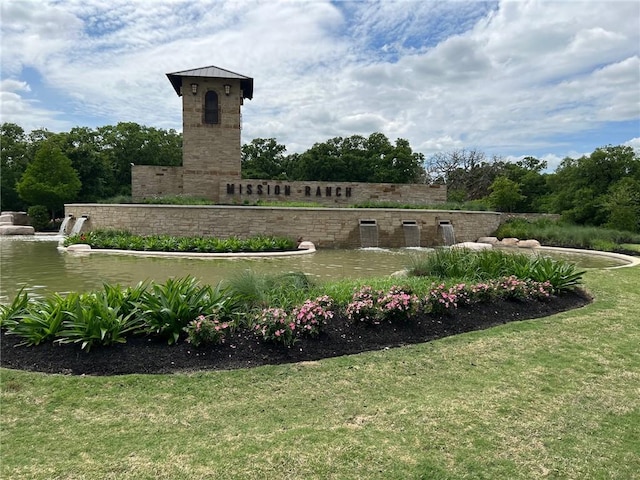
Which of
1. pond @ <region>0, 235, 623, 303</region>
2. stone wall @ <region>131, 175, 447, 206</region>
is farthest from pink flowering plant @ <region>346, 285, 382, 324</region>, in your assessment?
stone wall @ <region>131, 175, 447, 206</region>

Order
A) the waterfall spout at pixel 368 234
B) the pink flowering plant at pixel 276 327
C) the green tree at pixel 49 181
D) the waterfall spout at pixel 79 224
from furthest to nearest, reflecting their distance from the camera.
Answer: the green tree at pixel 49 181 → the waterfall spout at pixel 368 234 → the waterfall spout at pixel 79 224 → the pink flowering plant at pixel 276 327

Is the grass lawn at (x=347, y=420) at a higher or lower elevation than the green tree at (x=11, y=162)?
lower

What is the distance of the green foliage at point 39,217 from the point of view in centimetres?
2552

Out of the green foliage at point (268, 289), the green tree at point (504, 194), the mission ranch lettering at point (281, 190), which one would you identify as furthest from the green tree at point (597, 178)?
the green foliage at point (268, 289)

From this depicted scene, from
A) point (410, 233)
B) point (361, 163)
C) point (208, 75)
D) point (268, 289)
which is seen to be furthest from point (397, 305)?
point (361, 163)

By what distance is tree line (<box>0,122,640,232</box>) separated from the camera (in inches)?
797

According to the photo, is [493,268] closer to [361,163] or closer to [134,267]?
[134,267]

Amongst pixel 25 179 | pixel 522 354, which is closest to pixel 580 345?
pixel 522 354

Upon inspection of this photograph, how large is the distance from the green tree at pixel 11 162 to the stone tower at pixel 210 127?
15764 millimetres

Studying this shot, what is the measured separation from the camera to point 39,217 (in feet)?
84.0

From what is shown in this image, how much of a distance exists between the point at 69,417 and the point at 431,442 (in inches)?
93.0

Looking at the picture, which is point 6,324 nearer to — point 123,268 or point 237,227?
point 123,268

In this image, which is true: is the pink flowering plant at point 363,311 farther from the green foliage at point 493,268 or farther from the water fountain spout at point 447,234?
the water fountain spout at point 447,234

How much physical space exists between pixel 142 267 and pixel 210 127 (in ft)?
43.5
